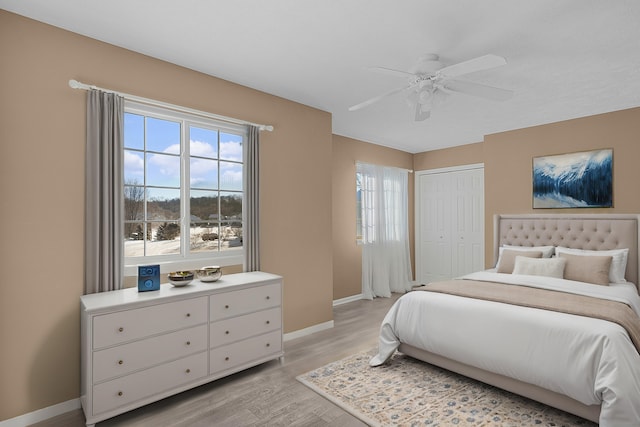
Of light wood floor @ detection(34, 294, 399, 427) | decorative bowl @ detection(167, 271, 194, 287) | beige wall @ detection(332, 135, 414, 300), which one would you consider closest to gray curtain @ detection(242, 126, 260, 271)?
decorative bowl @ detection(167, 271, 194, 287)

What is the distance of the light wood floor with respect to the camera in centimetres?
228

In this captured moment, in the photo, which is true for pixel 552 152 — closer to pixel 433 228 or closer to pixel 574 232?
pixel 574 232

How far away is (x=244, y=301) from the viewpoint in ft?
9.66

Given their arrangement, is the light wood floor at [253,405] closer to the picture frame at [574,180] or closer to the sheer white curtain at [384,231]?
the sheer white curtain at [384,231]

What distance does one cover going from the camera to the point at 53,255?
2.37 metres

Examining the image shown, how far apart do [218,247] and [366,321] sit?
7.31 feet

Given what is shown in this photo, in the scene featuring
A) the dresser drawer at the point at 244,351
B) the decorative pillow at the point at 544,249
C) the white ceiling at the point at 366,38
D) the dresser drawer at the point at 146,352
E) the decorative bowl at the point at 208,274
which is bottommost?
the dresser drawer at the point at 244,351

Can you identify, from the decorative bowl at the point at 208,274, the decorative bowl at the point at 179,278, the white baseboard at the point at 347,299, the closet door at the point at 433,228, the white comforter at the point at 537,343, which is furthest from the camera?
the closet door at the point at 433,228

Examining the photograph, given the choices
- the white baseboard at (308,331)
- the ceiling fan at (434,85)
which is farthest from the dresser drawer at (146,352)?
the ceiling fan at (434,85)

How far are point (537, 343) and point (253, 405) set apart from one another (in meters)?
2.05

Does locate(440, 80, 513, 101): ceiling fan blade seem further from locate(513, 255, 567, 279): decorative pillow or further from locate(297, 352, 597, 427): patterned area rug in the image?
locate(297, 352, 597, 427): patterned area rug

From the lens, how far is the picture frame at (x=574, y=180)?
13.6 feet

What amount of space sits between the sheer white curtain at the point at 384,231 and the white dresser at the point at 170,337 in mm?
2775

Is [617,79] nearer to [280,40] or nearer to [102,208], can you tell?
[280,40]
